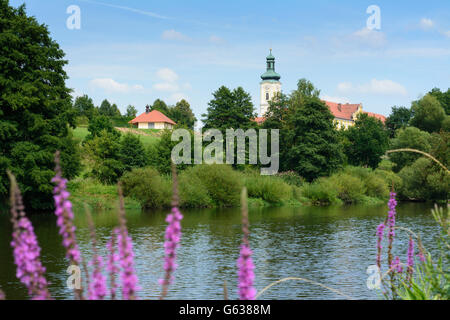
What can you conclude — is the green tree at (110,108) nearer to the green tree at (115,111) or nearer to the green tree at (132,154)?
the green tree at (115,111)

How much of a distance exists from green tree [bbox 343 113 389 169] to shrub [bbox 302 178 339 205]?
30.1 m

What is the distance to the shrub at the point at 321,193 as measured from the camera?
178 feet

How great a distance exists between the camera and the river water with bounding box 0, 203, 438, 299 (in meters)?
16.7

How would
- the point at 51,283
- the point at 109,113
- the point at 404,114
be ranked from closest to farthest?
the point at 51,283 < the point at 404,114 < the point at 109,113

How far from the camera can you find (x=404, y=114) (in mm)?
111812

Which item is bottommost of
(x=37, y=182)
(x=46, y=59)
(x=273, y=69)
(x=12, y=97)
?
(x=37, y=182)

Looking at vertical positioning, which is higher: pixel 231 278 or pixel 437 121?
pixel 437 121

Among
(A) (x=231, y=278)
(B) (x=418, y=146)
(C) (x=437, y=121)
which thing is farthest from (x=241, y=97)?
(A) (x=231, y=278)

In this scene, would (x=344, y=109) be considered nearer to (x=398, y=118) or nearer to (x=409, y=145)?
(x=398, y=118)

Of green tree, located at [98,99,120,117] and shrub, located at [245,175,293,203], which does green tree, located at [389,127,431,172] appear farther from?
green tree, located at [98,99,120,117]

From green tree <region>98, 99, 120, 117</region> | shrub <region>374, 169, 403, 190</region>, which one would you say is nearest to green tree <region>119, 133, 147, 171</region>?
shrub <region>374, 169, 403, 190</region>

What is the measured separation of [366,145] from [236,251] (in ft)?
208
